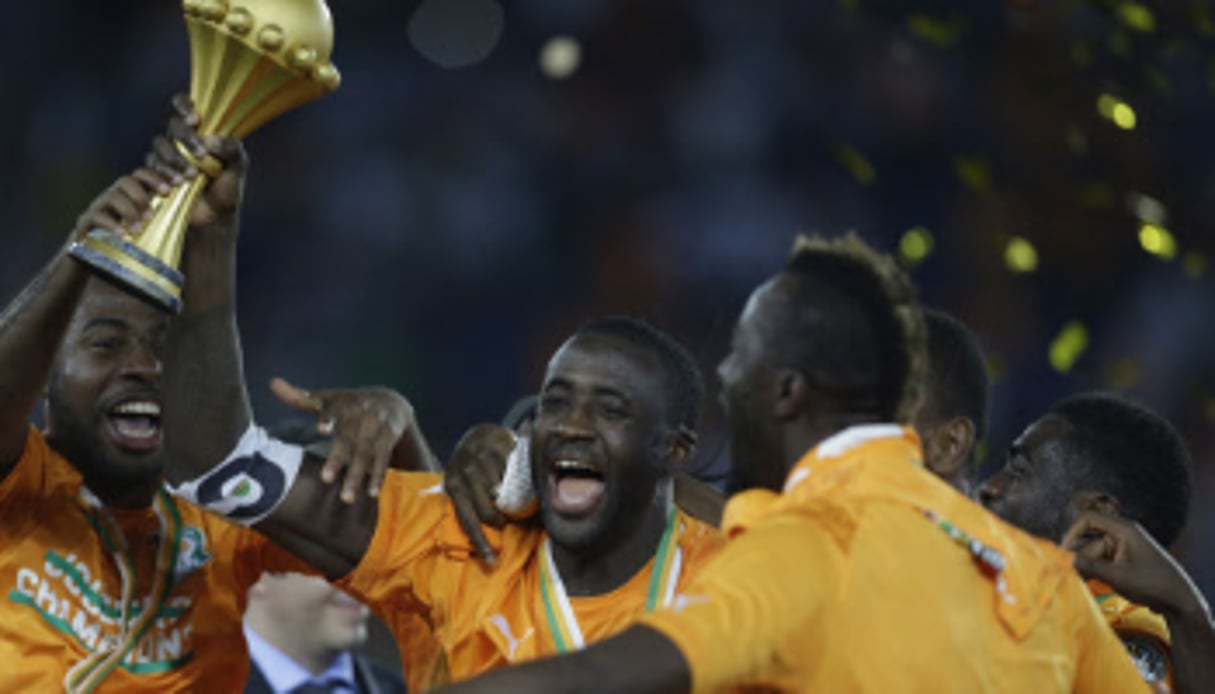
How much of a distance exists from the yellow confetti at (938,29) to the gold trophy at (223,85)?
5038 mm

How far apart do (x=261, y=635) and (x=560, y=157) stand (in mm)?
5428

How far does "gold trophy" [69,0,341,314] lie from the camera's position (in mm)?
3225

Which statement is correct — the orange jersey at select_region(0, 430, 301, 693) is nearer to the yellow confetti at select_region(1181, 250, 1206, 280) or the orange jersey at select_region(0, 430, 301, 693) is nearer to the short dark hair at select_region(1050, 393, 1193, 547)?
the short dark hair at select_region(1050, 393, 1193, 547)

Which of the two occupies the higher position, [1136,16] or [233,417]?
[1136,16]

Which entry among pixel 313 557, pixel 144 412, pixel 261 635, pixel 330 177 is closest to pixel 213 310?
pixel 144 412

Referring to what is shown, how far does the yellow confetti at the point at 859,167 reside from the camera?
777 centimetres

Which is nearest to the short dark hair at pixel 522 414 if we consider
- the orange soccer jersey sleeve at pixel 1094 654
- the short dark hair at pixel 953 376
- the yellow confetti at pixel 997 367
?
the short dark hair at pixel 953 376

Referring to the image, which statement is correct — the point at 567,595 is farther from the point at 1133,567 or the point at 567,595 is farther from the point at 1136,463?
the point at 1136,463

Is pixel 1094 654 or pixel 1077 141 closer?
pixel 1094 654

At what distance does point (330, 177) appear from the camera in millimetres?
7777

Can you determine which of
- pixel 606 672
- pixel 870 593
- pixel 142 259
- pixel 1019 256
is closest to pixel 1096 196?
pixel 1019 256

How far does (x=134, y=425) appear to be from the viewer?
383 centimetres

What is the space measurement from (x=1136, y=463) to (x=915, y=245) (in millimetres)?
3579

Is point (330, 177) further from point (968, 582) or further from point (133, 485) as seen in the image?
point (968, 582)
